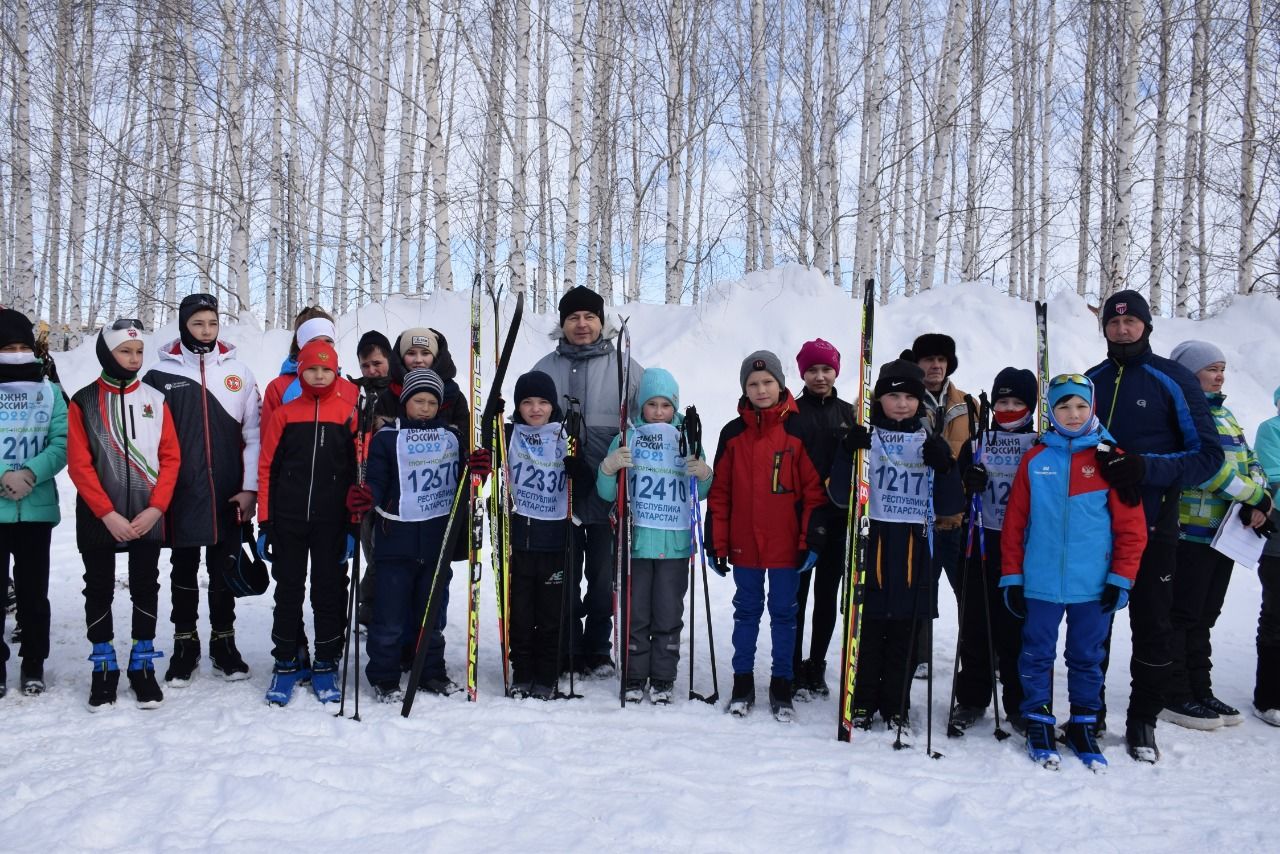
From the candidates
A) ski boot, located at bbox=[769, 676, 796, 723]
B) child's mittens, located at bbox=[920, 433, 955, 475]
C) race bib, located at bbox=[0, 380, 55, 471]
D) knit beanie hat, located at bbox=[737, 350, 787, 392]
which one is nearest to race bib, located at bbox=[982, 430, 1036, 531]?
child's mittens, located at bbox=[920, 433, 955, 475]

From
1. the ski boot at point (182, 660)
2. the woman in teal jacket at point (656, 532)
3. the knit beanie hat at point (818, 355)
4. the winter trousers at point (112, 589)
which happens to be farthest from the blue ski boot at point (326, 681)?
the knit beanie hat at point (818, 355)

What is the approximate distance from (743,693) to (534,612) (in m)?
1.18

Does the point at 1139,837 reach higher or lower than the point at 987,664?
lower

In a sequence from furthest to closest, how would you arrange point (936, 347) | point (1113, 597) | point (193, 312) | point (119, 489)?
point (936, 347) → point (193, 312) → point (119, 489) → point (1113, 597)

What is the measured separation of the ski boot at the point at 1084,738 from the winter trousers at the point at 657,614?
1863mm

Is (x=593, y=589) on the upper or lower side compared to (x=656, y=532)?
lower

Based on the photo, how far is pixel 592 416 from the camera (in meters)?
4.53

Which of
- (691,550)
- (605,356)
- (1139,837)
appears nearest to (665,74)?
(605,356)

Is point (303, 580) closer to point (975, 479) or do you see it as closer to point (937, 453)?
point (937, 453)

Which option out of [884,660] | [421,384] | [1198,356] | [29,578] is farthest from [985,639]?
[29,578]

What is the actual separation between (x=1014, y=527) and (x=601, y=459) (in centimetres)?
216

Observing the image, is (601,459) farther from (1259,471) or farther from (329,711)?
(1259,471)

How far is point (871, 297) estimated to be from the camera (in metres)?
3.91

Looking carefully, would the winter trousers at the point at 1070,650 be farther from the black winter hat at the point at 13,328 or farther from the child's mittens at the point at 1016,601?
the black winter hat at the point at 13,328
